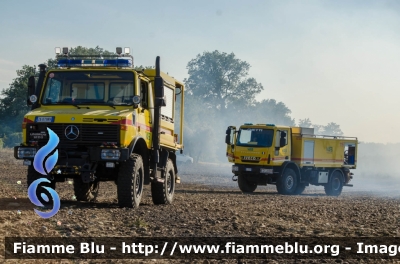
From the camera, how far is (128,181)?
13102 mm

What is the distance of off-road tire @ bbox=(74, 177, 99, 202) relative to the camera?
15.6 m

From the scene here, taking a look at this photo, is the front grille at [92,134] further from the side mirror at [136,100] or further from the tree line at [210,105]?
the tree line at [210,105]

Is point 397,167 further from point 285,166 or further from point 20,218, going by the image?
point 20,218

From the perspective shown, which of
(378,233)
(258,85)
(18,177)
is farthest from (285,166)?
(258,85)

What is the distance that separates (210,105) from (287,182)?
63.5 meters

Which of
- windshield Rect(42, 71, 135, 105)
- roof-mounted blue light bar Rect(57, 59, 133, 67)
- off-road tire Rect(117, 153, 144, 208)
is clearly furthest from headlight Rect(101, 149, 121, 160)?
roof-mounted blue light bar Rect(57, 59, 133, 67)

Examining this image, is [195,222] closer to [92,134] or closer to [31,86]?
[92,134]

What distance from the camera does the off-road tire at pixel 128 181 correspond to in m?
13.1

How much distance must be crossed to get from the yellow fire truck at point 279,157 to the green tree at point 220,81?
60.9 m

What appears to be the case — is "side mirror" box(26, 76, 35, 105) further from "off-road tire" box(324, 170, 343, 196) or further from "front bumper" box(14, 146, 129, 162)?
"off-road tire" box(324, 170, 343, 196)

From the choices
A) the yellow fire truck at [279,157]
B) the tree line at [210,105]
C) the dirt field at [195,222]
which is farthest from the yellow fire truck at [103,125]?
the tree line at [210,105]

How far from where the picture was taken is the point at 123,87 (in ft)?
45.6

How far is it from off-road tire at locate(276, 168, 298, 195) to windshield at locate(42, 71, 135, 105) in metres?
12.6

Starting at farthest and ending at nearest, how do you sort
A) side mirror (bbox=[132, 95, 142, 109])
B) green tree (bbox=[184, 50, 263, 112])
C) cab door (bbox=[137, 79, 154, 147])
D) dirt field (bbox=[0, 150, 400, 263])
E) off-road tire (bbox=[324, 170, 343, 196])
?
green tree (bbox=[184, 50, 263, 112]) → off-road tire (bbox=[324, 170, 343, 196]) → cab door (bbox=[137, 79, 154, 147]) → side mirror (bbox=[132, 95, 142, 109]) → dirt field (bbox=[0, 150, 400, 263])
